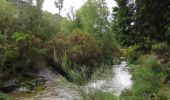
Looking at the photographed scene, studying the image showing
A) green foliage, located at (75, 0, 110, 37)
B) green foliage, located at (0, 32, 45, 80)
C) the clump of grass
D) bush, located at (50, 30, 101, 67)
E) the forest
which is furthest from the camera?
green foliage, located at (75, 0, 110, 37)

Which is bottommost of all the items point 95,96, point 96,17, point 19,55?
point 95,96

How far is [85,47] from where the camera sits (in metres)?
37.7

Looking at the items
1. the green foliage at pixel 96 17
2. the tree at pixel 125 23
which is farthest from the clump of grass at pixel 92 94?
the green foliage at pixel 96 17

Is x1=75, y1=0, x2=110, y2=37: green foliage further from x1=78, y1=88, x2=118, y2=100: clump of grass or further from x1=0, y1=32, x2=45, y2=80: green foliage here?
x1=78, y1=88, x2=118, y2=100: clump of grass

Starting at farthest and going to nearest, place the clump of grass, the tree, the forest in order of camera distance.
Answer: the tree
the forest
the clump of grass

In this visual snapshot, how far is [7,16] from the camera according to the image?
1321 inches

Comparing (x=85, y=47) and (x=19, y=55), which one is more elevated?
(x=85, y=47)

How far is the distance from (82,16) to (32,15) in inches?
615

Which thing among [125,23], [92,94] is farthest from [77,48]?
[92,94]

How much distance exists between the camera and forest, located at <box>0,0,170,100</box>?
14.3 meters

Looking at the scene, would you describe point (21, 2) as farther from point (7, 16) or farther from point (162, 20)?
point (162, 20)

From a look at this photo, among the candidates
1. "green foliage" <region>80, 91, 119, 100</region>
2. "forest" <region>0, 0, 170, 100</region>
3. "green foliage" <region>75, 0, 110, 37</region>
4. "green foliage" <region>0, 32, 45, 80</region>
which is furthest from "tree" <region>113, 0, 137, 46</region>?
"green foliage" <region>75, 0, 110, 37</region>

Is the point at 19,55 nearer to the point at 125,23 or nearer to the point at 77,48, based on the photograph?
the point at 77,48

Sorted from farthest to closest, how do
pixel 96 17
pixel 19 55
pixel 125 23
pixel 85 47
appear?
pixel 96 17 < pixel 85 47 < pixel 19 55 < pixel 125 23
